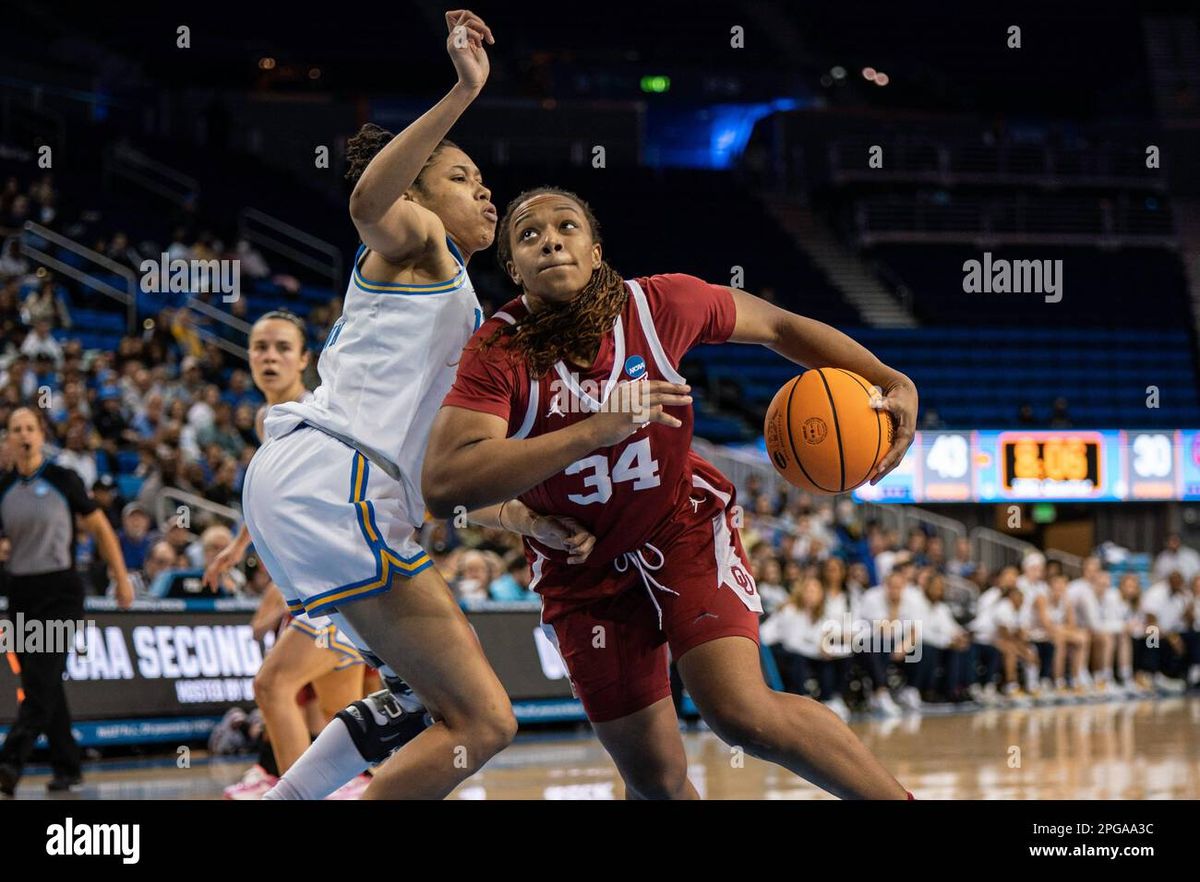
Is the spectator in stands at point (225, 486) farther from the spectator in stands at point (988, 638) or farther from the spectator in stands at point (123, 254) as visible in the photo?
the spectator in stands at point (988, 638)

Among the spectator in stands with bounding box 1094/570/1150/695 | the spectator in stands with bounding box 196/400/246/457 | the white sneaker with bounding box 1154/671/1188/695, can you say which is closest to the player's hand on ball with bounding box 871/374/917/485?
the spectator in stands with bounding box 196/400/246/457

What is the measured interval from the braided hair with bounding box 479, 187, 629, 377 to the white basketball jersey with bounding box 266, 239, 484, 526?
0.65ft

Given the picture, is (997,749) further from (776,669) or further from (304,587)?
(304,587)

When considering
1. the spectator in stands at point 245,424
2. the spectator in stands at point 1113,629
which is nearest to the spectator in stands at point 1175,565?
the spectator in stands at point 1113,629

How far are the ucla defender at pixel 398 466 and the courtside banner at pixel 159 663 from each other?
555cm

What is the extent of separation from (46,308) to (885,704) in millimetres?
8391

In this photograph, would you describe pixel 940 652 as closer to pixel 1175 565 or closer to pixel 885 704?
pixel 885 704

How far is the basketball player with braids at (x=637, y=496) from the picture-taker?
12.8 feet

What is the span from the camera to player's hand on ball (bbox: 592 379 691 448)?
3.61m

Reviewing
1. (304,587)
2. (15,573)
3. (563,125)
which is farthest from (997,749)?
(563,125)

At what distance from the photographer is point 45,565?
26.0 feet

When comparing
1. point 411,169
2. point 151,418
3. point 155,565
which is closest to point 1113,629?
point 151,418
